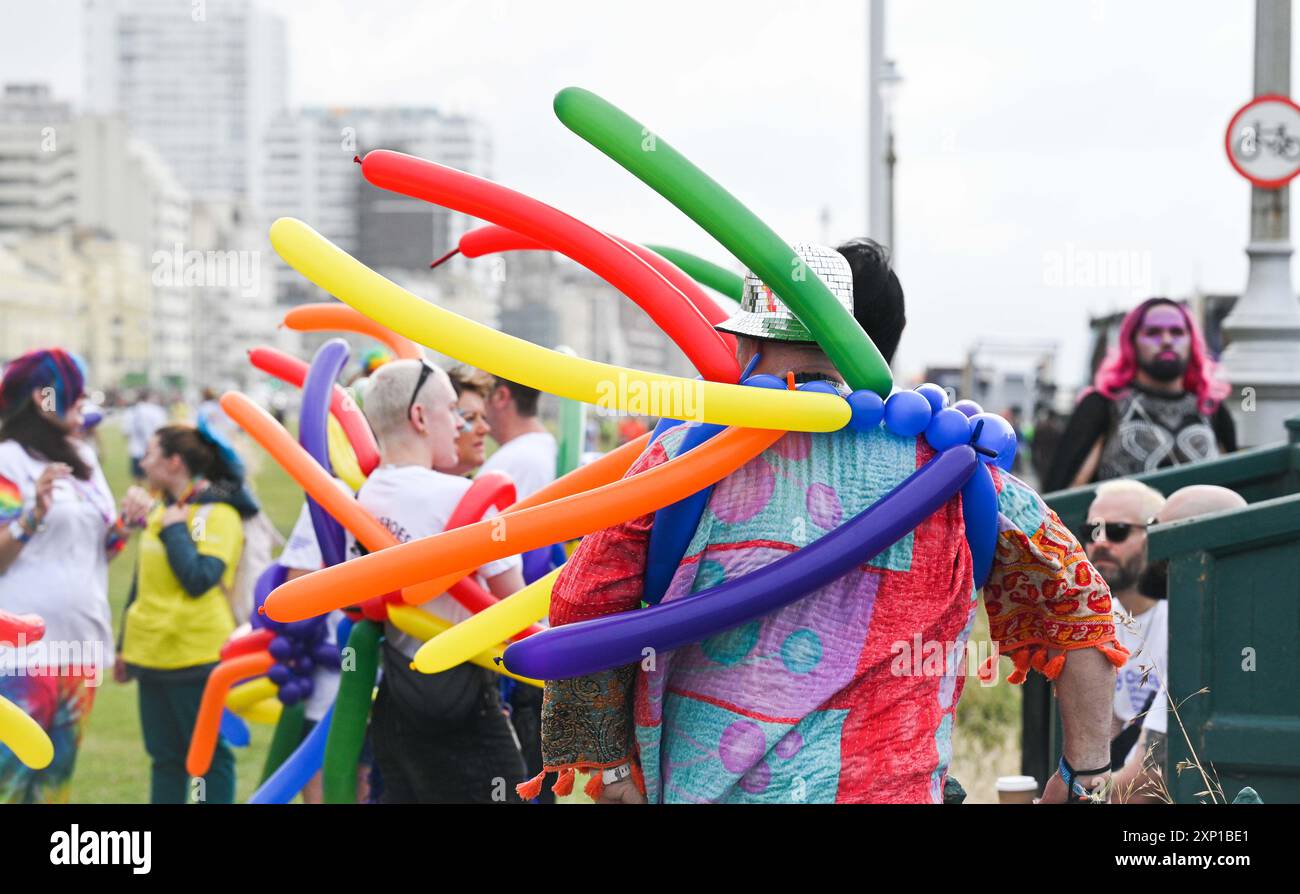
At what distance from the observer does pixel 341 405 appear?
499cm

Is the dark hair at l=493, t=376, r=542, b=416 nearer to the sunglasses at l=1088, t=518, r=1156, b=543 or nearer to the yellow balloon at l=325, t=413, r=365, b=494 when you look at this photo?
the yellow balloon at l=325, t=413, r=365, b=494

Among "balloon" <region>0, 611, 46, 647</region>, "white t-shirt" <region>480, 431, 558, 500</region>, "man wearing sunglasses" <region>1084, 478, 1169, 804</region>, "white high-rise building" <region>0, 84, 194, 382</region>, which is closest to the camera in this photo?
"balloon" <region>0, 611, 46, 647</region>

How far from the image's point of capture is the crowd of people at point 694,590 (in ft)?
8.63

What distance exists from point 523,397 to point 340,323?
3.14 ft

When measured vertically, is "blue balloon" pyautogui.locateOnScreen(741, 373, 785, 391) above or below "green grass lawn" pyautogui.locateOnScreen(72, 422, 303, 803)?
above

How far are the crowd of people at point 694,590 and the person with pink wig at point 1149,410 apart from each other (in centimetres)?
1

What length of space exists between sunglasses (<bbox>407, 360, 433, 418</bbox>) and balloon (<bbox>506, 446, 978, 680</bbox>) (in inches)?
75.6

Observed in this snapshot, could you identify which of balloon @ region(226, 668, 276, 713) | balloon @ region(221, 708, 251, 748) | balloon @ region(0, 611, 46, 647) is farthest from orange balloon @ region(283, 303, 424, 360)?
balloon @ region(221, 708, 251, 748)

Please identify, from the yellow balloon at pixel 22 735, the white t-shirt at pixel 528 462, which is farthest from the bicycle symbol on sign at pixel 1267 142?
the yellow balloon at pixel 22 735

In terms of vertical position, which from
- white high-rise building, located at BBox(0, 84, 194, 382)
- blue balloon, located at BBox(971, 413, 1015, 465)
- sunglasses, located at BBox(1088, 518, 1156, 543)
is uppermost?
white high-rise building, located at BBox(0, 84, 194, 382)

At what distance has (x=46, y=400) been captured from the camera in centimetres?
548

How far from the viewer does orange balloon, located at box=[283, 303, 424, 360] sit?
4.79 m

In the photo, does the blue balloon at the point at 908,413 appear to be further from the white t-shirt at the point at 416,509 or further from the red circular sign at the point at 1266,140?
the red circular sign at the point at 1266,140
